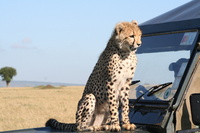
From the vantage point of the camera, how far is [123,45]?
4148 millimetres

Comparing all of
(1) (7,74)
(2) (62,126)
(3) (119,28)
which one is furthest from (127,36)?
(1) (7,74)

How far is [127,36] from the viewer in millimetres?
4059

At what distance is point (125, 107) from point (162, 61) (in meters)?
0.80

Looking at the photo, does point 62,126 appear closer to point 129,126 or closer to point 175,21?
point 129,126

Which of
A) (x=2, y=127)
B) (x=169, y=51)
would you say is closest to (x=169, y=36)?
(x=169, y=51)

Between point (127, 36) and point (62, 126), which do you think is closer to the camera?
point (127, 36)

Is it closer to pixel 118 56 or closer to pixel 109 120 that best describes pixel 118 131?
pixel 109 120

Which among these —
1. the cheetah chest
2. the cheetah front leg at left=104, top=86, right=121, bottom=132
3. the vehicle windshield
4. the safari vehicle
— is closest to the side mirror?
the safari vehicle

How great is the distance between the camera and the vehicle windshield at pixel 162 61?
4.26 metres

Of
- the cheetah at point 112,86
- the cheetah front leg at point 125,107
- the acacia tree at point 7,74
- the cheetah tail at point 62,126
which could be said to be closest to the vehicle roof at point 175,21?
the cheetah at point 112,86

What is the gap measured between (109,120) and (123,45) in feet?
2.30

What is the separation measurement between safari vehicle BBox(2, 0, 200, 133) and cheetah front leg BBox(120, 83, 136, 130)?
0.30 feet

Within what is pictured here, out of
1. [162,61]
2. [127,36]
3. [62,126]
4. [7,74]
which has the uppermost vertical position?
[7,74]

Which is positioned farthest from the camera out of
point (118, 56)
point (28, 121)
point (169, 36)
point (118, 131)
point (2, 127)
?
point (28, 121)
